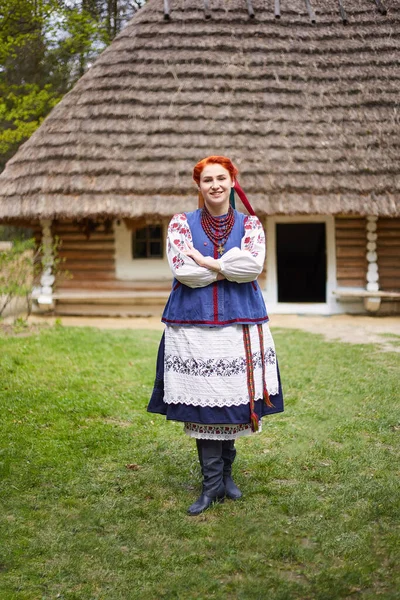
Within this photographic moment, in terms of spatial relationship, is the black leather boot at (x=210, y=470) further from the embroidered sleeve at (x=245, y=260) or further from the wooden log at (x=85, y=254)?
the wooden log at (x=85, y=254)

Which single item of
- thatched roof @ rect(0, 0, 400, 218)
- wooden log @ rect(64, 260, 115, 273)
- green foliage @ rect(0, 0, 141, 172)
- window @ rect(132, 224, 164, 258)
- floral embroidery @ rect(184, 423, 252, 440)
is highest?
green foliage @ rect(0, 0, 141, 172)

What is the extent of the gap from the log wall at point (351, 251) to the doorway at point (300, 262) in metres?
4.11

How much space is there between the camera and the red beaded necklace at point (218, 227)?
3.32 metres

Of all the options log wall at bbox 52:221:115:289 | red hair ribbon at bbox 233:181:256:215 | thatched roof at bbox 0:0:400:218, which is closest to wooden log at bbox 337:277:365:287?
thatched roof at bbox 0:0:400:218

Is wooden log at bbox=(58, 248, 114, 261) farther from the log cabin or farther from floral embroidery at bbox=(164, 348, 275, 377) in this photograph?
floral embroidery at bbox=(164, 348, 275, 377)

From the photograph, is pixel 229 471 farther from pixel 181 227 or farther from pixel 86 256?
pixel 86 256

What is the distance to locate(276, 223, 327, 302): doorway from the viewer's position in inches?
605

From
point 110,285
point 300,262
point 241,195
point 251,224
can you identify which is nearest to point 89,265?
point 110,285

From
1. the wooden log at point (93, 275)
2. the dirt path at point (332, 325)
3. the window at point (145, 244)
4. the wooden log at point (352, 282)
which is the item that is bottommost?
the dirt path at point (332, 325)

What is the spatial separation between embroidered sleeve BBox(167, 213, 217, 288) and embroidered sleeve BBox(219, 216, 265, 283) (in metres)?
0.08

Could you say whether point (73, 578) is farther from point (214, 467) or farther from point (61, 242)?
point (61, 242)

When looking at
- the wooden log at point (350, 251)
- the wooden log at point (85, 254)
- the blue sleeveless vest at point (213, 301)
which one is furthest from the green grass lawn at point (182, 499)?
the wooden log at point (85, 254)

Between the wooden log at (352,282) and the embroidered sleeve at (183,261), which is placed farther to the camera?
the wooden log at (352,282)

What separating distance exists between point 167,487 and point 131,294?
24.5 feet
